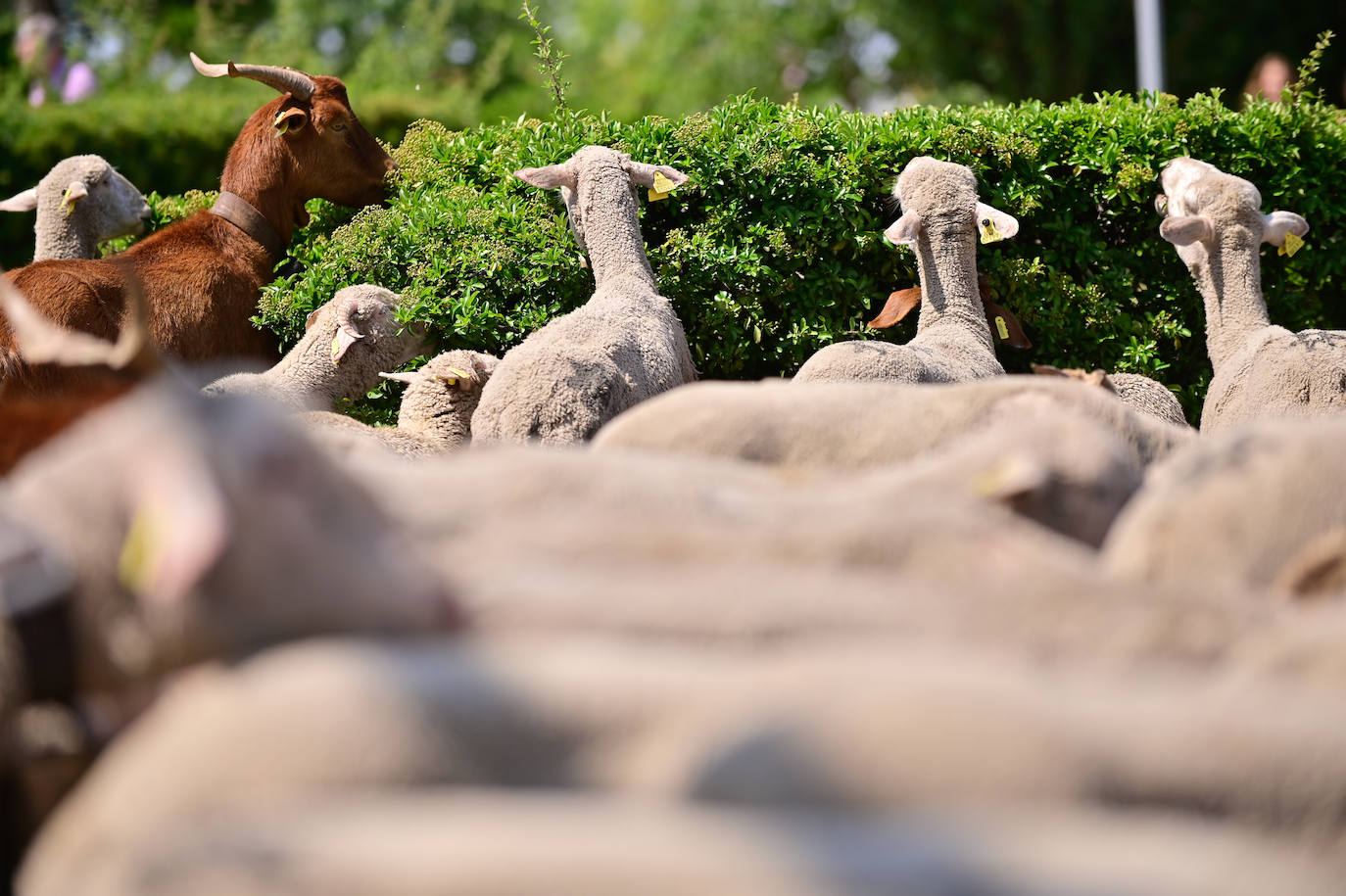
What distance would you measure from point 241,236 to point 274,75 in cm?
76

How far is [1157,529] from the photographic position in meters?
2.39

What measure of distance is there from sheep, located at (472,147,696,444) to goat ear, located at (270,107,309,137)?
116 cm

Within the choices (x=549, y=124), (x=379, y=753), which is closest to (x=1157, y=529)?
(x=379, y=753)

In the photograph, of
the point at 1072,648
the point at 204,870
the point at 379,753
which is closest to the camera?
the point at 204,870

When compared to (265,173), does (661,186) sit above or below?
below

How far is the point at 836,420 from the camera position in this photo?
3.00 metres

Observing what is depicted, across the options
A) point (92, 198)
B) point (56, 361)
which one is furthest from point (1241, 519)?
point (92, 198)

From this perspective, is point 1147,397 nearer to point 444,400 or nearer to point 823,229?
point 823,229

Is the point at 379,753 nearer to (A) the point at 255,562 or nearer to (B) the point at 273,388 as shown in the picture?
(A) the point at 255,562

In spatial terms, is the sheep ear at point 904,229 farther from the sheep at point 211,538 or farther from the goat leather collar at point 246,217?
the sheep at point 211,538

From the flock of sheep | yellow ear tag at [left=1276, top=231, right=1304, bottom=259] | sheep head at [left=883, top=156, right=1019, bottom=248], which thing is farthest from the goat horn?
yellow ear tag at [left=1276, top=231, right=1304, bottom=259]

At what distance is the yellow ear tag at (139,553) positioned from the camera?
1.70 meters

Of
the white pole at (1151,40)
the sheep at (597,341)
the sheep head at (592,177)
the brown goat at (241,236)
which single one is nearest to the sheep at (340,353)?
the brown goat at (241,236)

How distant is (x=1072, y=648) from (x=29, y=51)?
14502 mm
